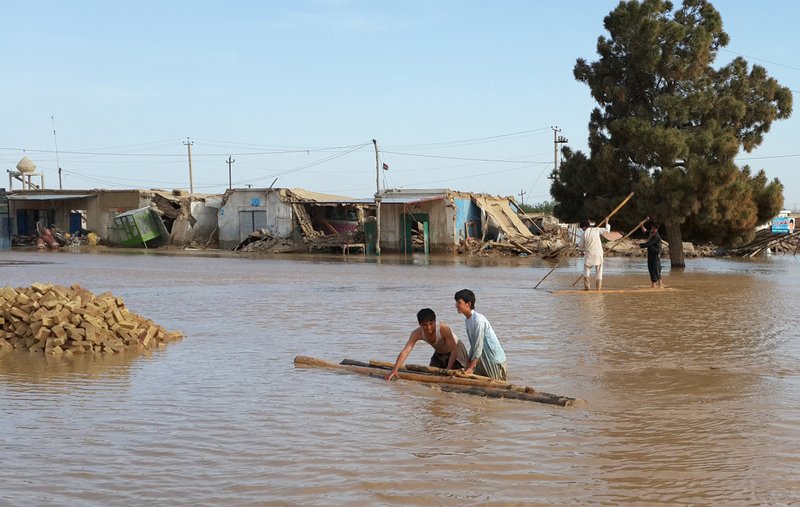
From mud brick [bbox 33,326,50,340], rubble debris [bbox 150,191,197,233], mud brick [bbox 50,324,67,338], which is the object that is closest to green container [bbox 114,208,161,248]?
rubble debris [bbox 150,191,197,233]

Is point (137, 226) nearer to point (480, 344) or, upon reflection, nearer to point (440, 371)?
point (440, 371)

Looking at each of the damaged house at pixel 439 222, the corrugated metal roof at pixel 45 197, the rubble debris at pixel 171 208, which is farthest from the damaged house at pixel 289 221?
the corrugated metal roof at pixel 45 197

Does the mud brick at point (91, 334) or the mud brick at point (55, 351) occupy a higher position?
the mud brick at point (91, 334)

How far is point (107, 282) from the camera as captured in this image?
21.4m

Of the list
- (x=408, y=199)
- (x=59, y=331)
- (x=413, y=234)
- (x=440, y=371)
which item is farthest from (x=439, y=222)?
(x=440, y=371)

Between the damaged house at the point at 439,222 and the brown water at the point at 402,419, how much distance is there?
23.3 m

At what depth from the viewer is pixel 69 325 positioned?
10.4 m

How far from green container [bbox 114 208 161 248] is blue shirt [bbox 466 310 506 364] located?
38050 millimetres

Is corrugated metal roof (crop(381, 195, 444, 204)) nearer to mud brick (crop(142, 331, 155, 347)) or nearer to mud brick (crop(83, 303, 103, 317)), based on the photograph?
mud brick (crop(142, 331, 155, 347))

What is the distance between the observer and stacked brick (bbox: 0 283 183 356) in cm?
1033

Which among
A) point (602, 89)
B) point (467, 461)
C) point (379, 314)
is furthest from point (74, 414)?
point (602, 89)

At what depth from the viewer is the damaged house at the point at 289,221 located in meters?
39.8

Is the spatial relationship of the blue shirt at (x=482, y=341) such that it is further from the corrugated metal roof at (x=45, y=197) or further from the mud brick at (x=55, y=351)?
the corrugated metal roof at (x=45, y=197)

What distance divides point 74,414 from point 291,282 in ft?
48.4
